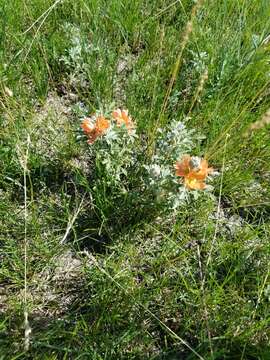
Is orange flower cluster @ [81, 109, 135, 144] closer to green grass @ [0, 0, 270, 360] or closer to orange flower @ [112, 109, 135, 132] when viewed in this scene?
orange flower @ [112, 109, 135, 132]

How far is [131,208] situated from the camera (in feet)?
6.44

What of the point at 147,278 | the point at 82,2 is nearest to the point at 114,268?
the point at 147,278

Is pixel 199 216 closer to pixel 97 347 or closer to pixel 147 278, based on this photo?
pixel 147 278

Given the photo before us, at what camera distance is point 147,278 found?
183 cm

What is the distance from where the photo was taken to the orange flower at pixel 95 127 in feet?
5.81

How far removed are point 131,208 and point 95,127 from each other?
411 mm

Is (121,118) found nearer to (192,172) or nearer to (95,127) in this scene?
(95,127)

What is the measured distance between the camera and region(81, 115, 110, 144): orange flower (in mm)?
1770

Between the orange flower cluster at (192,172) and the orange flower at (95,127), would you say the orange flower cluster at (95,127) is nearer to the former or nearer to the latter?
the orange flower at (95,127)

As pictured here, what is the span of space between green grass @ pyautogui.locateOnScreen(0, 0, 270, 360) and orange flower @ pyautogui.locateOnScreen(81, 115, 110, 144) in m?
0.21

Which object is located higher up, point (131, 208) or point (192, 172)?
point (192, 172)

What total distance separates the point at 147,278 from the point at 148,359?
0.31 metres

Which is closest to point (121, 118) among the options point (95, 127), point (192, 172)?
point (95, 127)

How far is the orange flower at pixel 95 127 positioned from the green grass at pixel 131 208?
21 centimetres
